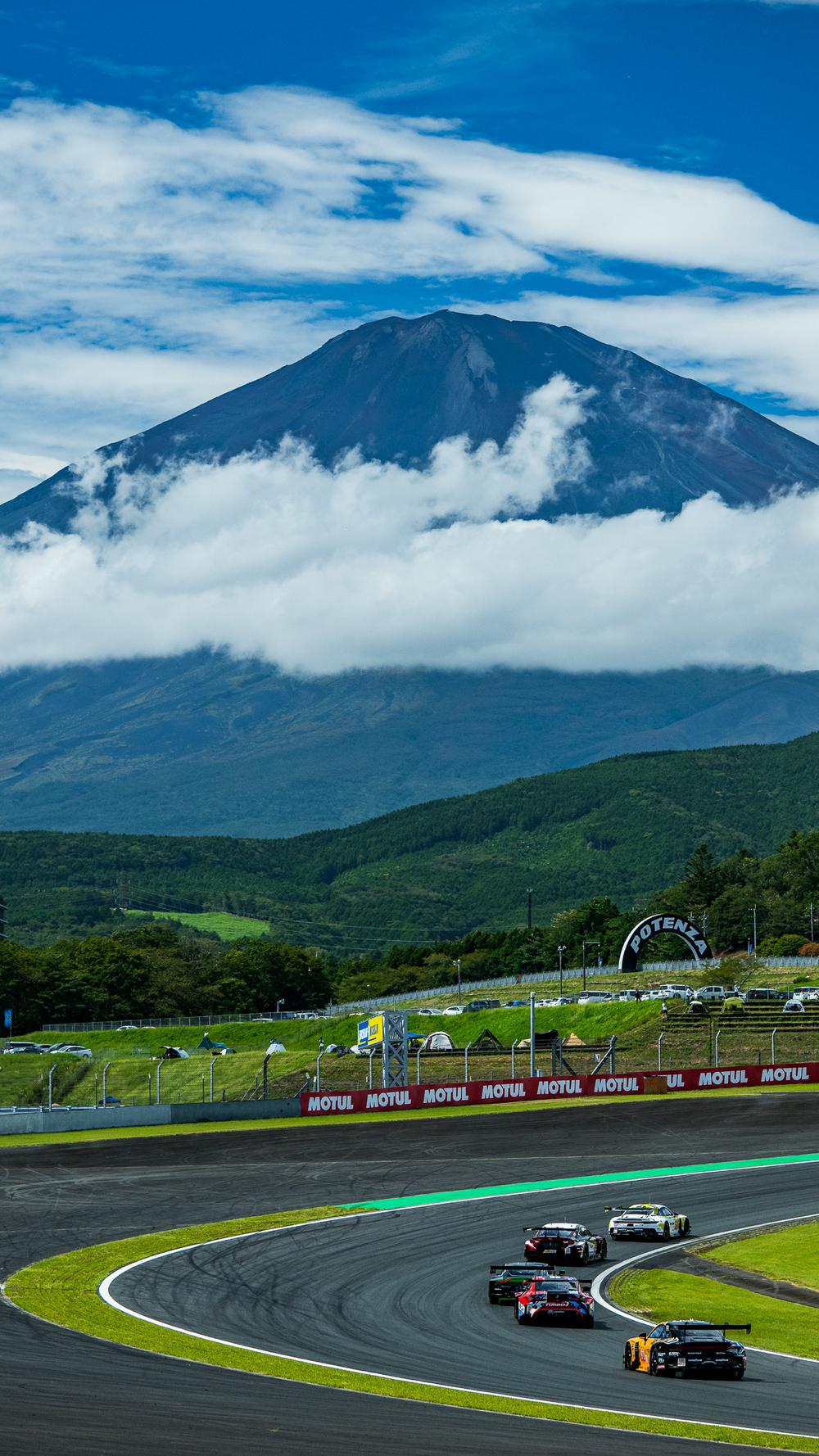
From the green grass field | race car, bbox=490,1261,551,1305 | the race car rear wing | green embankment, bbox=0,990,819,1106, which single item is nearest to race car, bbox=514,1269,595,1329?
race car, bbox=490,1261,551,1305

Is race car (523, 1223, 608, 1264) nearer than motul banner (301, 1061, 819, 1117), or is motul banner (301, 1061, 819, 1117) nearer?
race car (523, 1223, 608, 1264)

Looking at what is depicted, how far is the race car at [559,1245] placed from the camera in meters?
47.8

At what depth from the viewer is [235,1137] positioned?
3142 inches

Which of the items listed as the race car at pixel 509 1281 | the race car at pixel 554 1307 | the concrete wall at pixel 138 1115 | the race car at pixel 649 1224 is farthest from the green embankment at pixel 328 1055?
the race car at pixel 554 1307

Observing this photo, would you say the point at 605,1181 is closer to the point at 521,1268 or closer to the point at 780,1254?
the point at 780,1254

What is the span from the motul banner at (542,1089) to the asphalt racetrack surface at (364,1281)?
244 inches

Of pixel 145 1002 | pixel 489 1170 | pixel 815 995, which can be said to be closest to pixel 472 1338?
pixel 489 1170

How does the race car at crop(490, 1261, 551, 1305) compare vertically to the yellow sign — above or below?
below

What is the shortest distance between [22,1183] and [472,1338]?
31896 mm

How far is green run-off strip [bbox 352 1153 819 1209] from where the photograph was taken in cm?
6050

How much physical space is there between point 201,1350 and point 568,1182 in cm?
3191

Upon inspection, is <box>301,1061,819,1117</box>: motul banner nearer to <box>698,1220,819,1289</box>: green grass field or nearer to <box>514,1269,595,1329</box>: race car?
<box>698,1220,819,1289</box>: green grass field

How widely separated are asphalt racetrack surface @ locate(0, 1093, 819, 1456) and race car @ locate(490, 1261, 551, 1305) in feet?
1.32

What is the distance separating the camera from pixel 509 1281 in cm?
4256
